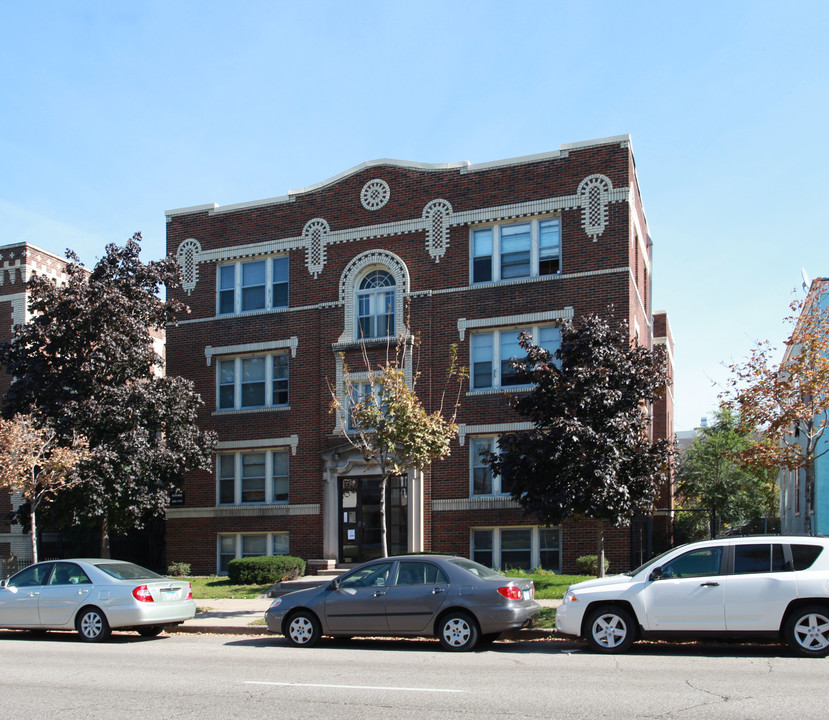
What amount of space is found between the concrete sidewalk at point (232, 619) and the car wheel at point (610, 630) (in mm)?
1659

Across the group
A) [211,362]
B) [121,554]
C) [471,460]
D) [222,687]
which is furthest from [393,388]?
[121,554]

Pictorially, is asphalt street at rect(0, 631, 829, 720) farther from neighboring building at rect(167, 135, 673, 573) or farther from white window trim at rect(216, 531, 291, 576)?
white window trim at rect(216, 531, 291, 576)


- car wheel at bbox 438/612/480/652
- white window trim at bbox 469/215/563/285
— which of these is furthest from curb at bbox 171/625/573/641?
white window trim at bbox 469/215/563/285

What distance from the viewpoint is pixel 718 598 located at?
12273 millimetres

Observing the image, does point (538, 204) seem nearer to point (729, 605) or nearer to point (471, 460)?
point (471, 460)

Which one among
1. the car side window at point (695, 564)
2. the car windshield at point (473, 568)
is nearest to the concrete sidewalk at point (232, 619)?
the car windshield at point (473, 568)

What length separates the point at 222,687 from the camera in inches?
402

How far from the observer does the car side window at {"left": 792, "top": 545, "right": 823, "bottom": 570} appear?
12.2 metres

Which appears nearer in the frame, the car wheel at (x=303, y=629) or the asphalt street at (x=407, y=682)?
the asphalt street at (x=407, y=682)

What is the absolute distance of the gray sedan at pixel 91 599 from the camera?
49.3 feet

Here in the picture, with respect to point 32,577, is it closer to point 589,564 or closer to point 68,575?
point 68,575

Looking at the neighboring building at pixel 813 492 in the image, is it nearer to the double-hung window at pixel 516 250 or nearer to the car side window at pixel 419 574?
the double-hung window at pixel 516 250

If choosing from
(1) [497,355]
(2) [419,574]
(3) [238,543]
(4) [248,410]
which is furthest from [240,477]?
(2) [419,574]

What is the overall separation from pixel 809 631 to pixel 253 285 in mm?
19457
